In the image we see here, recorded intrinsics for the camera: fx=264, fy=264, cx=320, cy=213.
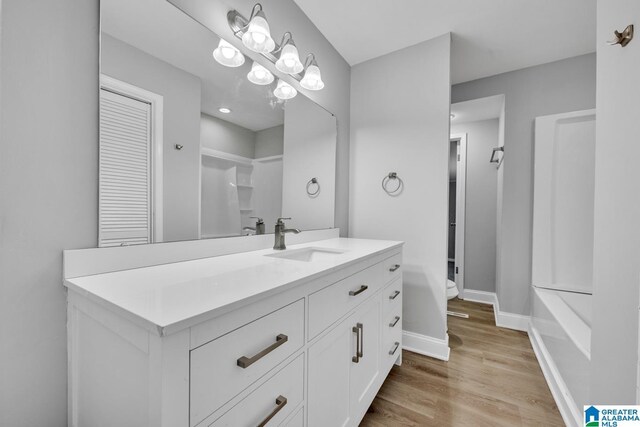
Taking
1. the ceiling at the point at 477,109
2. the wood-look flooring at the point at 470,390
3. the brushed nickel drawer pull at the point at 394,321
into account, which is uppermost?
the ceiling at the point at 477,109

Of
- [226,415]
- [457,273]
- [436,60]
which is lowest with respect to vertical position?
[457,273]

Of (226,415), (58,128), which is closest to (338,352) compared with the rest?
(226,415)

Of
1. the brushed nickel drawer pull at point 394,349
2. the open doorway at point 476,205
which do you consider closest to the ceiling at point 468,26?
the open doorway at point 476,205

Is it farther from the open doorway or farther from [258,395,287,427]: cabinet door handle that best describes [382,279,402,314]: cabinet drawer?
the open doorway

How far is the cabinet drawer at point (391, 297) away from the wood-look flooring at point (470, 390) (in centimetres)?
49

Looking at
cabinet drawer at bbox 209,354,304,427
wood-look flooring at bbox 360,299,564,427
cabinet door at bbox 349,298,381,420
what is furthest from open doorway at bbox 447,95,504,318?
cabinet drawer at bbox 209,354,304,427

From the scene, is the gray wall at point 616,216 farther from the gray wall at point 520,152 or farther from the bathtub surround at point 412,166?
the gray wall at point 520,152

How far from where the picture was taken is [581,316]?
6.31 ft

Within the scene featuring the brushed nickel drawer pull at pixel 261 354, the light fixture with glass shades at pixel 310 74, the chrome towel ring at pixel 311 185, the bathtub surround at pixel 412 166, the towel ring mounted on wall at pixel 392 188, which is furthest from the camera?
the towel ring mounted on wall at pixel 392 188

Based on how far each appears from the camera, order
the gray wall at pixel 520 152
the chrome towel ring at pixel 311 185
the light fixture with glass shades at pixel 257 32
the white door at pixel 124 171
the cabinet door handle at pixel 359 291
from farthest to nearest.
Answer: the gray wall at pixel 520 152
the chrome towel ring at pixel 311 185
the light fixture with glass shades at pixel 257 32
the cabinet door handle at pixel 359 291
the white door at pixel 124 171

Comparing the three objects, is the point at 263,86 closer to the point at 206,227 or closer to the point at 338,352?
the point at 206,227

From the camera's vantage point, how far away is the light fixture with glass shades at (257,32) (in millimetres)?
1278

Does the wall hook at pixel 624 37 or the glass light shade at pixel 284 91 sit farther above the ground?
the glass light shade at pixel 284 91

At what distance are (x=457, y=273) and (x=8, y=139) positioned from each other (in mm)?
3844
